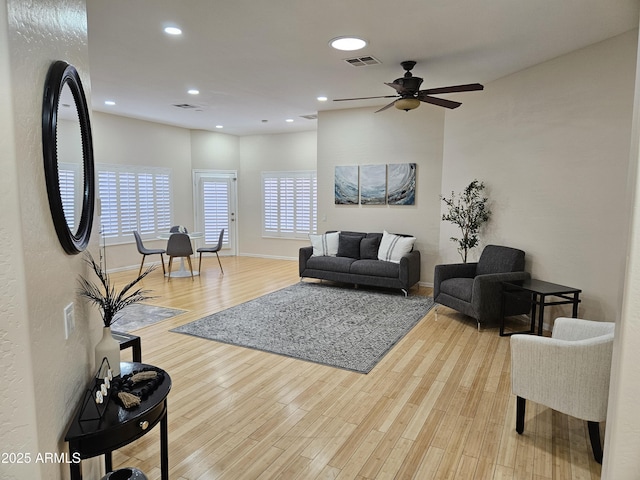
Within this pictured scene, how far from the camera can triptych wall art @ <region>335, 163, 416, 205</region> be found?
6684mm

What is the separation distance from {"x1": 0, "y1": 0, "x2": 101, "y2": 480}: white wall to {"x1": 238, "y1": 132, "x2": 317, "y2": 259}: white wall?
7.68 metres

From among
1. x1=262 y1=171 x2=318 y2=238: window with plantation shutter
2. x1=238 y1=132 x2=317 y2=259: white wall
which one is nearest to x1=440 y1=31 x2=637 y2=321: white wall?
x1=262 y1=171 x2=318 y2=238: window with plantation shutter

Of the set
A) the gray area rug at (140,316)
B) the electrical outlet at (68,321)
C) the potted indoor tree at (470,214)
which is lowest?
the gray area rug at (140,316)

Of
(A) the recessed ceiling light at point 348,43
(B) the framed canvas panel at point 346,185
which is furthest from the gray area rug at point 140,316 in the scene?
(A) the recessed ceiling light at point 348,43

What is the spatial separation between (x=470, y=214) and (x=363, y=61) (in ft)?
8.31

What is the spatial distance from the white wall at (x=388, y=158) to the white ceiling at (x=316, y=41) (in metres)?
0.83

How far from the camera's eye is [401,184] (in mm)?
6742

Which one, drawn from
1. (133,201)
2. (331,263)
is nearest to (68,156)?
(331,263)

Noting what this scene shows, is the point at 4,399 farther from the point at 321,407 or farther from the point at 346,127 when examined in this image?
the point at 346,127

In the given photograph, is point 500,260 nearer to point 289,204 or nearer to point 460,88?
point 460,88

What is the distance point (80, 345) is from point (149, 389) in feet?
1.19

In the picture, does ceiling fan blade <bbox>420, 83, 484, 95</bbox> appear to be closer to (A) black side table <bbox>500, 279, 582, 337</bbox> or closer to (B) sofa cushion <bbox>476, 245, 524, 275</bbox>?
(B) sofa cushion <bbox>476, 245, 524, 275</bbox>

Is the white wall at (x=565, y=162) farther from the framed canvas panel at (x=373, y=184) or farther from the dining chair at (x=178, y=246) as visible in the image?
the dining chair at (x=178, y=246)

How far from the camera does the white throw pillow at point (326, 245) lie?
22.7 feet
